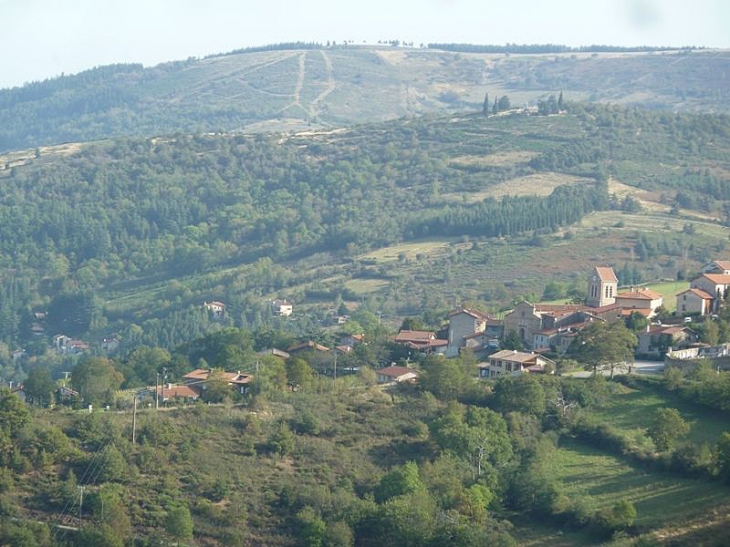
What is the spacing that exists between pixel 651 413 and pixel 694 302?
985cm

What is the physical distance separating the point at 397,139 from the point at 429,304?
4332 centimetres

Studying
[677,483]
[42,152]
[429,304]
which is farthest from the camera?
[42,152]

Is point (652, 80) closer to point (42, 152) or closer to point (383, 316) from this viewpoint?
point (42, 152)

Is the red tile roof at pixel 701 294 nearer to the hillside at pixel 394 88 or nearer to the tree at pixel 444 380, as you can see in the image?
the tree at pixel 444 380

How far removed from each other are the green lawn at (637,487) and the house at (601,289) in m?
12.2

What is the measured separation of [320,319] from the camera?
71.2 meters

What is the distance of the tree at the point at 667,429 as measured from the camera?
3675 cm

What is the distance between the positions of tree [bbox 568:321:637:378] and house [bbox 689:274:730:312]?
5.88m

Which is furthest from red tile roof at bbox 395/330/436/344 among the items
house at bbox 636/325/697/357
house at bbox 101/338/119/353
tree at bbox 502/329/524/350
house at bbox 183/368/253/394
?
house at bbox 101/338/119/353

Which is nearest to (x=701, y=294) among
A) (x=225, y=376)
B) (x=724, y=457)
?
(x=724, y=457)

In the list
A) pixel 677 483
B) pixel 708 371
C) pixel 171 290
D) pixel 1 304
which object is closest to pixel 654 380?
pixel 708 371

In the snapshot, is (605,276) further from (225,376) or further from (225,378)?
(225,378)

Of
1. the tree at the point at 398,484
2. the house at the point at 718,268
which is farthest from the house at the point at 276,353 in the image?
the house at the point at 718,268

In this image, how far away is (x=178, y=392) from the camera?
4234cm
